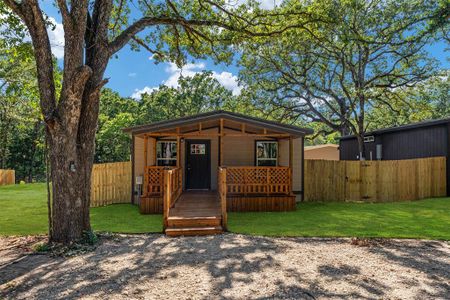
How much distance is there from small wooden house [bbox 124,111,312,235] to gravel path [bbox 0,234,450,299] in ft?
5.42

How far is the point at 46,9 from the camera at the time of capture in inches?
317

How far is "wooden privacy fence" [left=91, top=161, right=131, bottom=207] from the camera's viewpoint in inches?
493

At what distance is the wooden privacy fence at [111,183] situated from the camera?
1252cm

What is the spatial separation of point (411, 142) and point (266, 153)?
24.9 feet

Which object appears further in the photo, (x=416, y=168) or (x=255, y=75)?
(x=255, y=75)

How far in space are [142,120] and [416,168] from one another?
990 inches

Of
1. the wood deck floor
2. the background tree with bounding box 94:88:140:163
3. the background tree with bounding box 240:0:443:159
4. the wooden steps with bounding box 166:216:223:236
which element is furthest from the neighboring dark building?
the background tree with bounding box 94:88:140:163

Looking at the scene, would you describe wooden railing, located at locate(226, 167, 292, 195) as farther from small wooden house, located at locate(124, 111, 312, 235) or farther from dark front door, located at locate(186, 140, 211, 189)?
dark front door, located at locate(186, 140, 211, 189)

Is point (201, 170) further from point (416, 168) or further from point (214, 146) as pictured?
point (416, 168)

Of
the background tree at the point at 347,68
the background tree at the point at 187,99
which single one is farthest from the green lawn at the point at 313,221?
the background tree at the point at 187,99

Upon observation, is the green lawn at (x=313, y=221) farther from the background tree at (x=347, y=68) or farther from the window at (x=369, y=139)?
the background tree at (x=347, y=68)

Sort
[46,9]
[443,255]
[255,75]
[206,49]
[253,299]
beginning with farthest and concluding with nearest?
1. [255,75]
2. [206,49]
3. [46,9]
4. [443,255]
5. [253,299]

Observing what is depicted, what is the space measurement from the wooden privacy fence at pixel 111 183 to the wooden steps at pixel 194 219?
13.8 feet

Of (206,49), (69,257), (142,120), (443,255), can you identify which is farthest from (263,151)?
(142,120)
